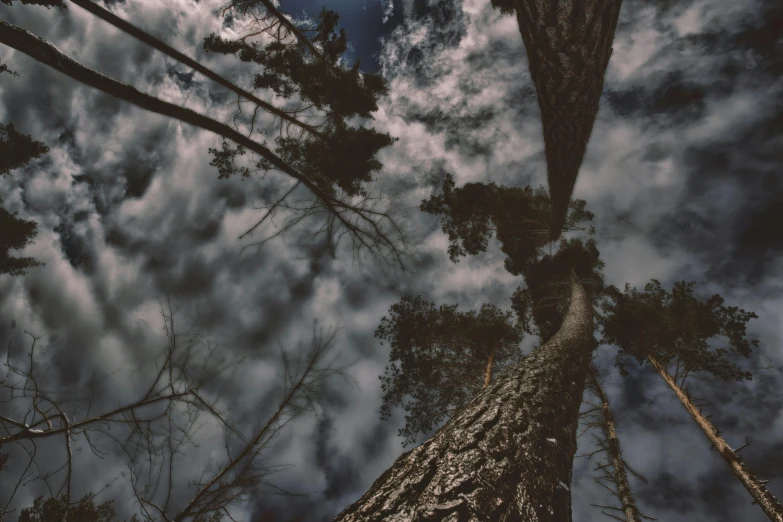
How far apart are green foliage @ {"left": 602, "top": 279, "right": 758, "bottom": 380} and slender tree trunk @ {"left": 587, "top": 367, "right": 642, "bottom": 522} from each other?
7.25 ft

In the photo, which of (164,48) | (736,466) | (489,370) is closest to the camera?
(164,48)

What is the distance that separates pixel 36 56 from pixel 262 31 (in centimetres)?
482

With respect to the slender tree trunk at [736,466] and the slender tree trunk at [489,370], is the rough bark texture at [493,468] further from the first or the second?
the slender tree trunk at [489,370]

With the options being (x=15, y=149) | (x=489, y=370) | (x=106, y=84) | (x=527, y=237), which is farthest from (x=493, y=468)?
(x=15, y=149)

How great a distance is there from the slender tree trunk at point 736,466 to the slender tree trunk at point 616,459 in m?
1.54

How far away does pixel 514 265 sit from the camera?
12.1 m

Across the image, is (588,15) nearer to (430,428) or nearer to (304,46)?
(304,46)

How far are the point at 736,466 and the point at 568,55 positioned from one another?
7717mm

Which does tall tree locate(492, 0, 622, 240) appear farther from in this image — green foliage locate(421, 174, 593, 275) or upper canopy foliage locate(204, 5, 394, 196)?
green foliage locate(421, 174, 593, 275)

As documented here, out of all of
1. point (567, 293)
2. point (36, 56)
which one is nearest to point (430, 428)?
point (567, 293)

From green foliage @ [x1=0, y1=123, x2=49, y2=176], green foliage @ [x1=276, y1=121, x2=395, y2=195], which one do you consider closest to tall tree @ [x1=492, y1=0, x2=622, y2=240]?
green foliage @ [x1=276, y1=121, x2=395, y2=195]

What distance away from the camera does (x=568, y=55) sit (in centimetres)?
185

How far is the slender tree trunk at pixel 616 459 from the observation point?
5.46 metres

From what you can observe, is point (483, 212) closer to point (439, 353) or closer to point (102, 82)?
point (439, 353)
